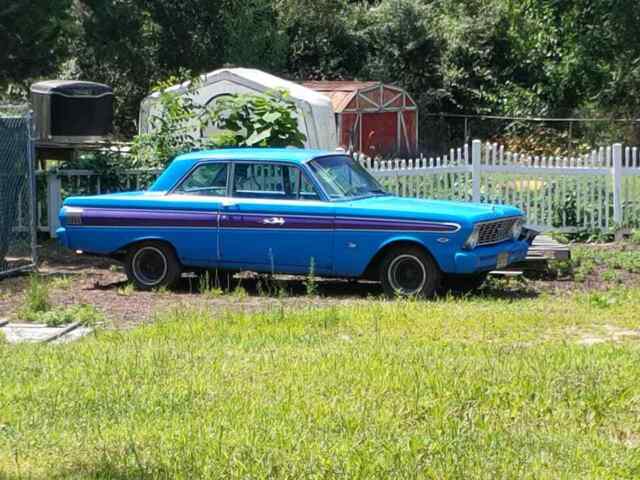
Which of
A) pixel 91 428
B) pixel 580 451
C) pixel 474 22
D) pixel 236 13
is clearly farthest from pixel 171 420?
pixel 474 22

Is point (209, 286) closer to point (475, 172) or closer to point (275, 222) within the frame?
point (275, 222)

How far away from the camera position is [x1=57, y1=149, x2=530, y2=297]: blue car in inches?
510

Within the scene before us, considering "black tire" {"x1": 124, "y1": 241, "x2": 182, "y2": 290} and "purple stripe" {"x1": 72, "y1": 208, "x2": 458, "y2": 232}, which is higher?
"purple stripe" {"x1": 72, "y1": 208, "x2": 458, "y2": 232}

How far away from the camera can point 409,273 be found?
13.1 m

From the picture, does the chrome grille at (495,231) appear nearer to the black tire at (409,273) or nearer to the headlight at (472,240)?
the headlight at (472,240)

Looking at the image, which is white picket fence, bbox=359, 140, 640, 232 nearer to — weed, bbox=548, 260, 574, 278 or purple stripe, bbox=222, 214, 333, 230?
weed, bbox=548, 260, 574, 278

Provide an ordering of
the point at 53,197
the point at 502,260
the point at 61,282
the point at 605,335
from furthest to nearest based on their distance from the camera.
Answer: the point at 53,197
the point at 61,282
the point at 502,260
the point at 605,335

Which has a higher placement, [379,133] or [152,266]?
[379,133]

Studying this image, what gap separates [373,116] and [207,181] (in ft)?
57.1

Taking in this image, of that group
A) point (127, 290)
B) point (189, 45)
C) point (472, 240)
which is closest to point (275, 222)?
point (127, 290)

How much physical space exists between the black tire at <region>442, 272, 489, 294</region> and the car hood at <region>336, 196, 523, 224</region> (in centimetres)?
77

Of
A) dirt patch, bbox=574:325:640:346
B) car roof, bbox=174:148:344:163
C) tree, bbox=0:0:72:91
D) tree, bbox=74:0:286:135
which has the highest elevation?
tree, bbox=74:0:286:135

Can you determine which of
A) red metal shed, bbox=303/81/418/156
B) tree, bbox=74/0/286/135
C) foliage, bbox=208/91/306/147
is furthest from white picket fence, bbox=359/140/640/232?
tree, bbox=74/0/286/135

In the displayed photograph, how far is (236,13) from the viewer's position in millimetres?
31859
